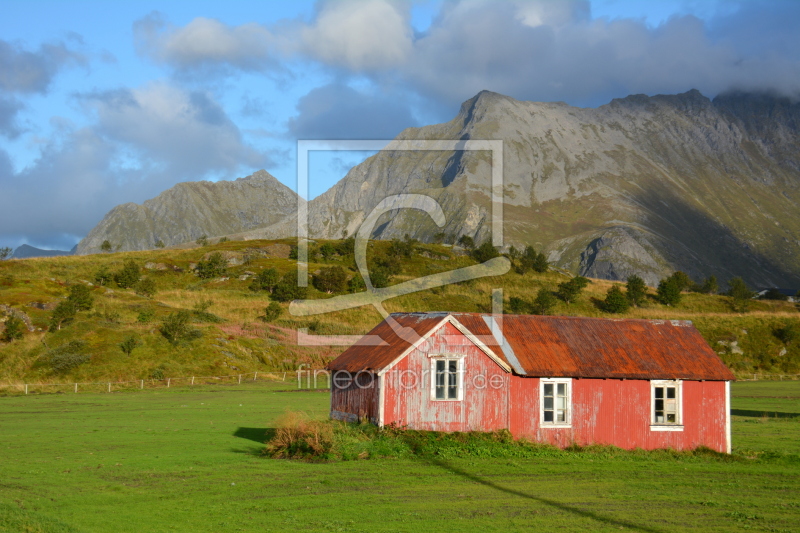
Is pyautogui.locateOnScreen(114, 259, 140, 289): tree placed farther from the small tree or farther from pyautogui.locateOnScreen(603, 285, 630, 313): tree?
pyautogui.locateOnScreen(603, 285, 630, 313): tree

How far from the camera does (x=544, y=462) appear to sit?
23781 mm

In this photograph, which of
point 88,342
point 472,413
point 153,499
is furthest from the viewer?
point 88,342

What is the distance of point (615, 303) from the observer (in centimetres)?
8506

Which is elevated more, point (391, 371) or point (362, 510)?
point (391, 371)

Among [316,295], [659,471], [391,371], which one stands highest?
[316,295]

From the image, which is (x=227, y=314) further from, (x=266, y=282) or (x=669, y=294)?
(x=669, y=294)

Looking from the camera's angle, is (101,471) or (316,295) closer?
(101,471)

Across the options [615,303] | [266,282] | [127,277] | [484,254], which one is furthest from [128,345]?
[484,254]

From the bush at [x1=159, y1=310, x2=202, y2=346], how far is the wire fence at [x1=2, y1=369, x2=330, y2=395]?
16.2ft

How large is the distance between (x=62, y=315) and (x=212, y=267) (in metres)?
33.7

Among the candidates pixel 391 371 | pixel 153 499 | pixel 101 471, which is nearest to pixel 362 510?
pixel 153 499

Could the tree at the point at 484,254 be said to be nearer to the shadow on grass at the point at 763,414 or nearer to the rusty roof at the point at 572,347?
the shadow on grass at the point at 763,414

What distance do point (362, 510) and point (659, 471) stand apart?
36.7 ft

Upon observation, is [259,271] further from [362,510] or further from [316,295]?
[362,510]
